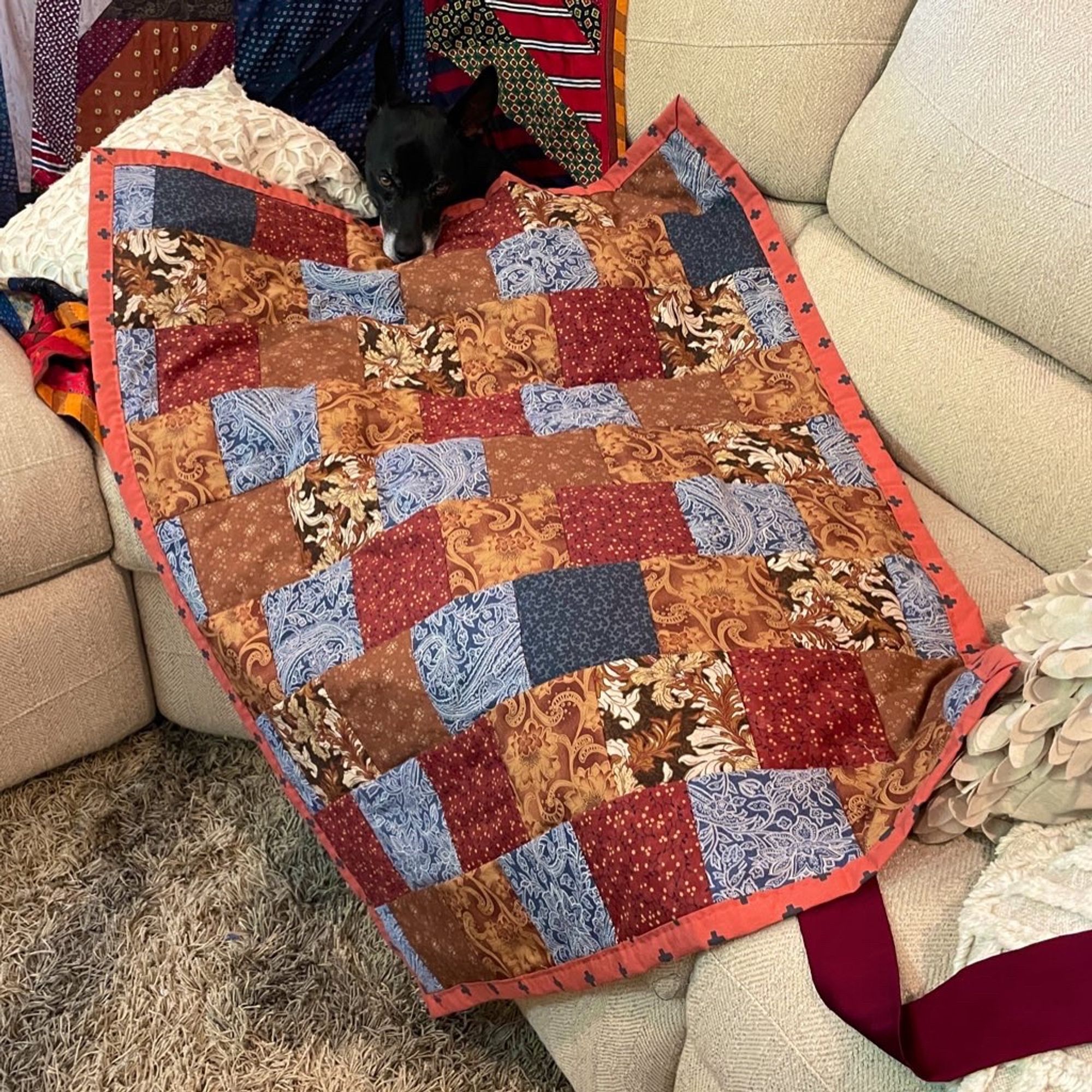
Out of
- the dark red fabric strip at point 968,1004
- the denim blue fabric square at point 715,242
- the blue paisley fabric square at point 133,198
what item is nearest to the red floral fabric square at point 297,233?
the blue paisley fabric square at point 133,198

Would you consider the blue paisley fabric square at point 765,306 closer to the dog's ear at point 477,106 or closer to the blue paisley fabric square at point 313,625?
the dog's ear at point 477,106

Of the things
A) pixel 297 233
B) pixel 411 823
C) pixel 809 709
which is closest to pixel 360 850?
pixel 411 823

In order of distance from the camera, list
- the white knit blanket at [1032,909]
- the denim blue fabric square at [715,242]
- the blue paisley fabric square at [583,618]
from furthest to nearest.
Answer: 1. the denim blue fabric square at [715,242]
2. the blue paisley fabric square at [583,618]
3. the white knit blanket at [1032,909]

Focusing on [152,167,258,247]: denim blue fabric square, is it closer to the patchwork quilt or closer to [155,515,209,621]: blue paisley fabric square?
the patchwork quilt

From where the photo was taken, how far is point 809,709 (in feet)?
3.37

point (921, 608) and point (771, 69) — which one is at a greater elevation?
point (771, 69)

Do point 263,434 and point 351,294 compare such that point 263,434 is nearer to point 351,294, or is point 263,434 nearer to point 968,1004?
point 351,294

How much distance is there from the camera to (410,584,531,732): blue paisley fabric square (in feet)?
3.39

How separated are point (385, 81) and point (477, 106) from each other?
0.49ft

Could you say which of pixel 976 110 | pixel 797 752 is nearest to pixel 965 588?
pixel 797 752

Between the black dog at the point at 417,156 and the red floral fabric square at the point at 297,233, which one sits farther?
the black dog at the point at 417,156

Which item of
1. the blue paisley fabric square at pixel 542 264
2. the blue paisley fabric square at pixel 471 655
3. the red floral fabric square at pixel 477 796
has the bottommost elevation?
the red floral fabric square at pixel 477 796

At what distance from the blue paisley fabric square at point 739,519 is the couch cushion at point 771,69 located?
582 millimetres

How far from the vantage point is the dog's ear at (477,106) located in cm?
166
